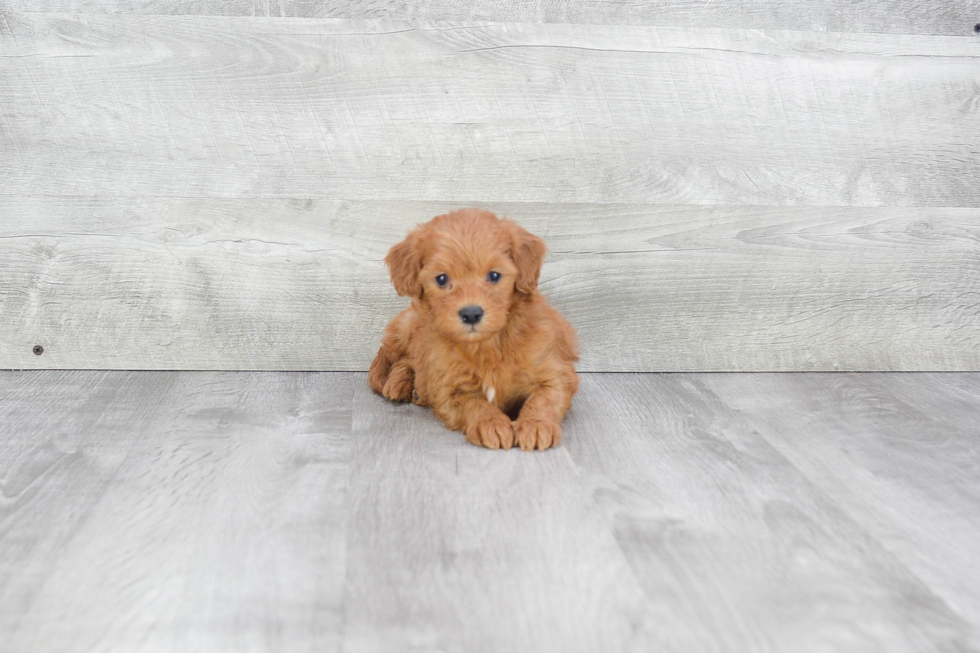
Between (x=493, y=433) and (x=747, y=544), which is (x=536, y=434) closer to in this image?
(x=493, y=433)

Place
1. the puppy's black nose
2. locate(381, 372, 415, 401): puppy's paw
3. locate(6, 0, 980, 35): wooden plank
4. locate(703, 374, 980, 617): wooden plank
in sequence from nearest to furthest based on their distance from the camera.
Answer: locate(703, 374, 980, 617): wooden plank → the puppy's black nose → locate(381, 372, 415, 401): puppy's paw → locate(6, 0, 980, 35): wooden plank

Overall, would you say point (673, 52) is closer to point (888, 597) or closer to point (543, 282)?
point (543, 282)

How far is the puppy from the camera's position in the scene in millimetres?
1574

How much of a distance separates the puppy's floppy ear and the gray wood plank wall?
1.58 feet

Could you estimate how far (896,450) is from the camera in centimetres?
167

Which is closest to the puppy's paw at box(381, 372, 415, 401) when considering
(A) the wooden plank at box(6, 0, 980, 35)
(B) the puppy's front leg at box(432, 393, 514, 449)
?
(B) the puppy's front leg at box(432, 393, 514, 449)

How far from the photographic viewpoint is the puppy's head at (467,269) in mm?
1559

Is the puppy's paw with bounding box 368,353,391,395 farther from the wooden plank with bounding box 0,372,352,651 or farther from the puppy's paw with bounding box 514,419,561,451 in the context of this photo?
the puppy's paw with bounding box 514,419,561,451

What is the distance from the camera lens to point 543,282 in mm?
2137

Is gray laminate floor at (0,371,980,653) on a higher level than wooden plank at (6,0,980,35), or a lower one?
lower

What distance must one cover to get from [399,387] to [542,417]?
1.28ft

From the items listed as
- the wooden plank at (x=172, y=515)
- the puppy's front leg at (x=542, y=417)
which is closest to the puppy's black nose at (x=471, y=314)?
the puppy's front leg at (x=542, y=417)

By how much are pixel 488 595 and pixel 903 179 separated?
1704 mm

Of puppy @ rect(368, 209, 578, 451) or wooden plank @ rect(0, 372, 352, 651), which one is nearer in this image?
wooden plank @ rect(0, 372, 352, 651)
